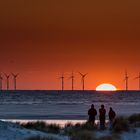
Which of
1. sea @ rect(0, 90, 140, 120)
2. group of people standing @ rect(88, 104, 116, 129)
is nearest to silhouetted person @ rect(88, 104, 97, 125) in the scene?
group of people standing @ rect(88, 104, 116, 129)

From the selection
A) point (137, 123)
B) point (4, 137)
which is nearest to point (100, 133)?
point (137, 123)

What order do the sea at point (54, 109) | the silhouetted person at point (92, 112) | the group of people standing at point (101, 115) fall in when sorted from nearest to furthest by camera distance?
the group of people standing at point (101, 115) → the silhouetted person at point (92, 112) → the sea at point (54, 109)

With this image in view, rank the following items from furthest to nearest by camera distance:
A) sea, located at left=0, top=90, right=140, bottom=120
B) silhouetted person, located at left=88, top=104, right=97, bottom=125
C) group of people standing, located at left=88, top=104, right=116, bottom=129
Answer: sea, located at left=0, top=90, right=140, bottom=120 < silhouetted person, located at left=88, top=104, right=97, bottom=125 < group of people standing, located at left=88, top=104, right=116, bottom=129

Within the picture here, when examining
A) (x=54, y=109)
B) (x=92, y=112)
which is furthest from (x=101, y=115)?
(x=54, y=109)

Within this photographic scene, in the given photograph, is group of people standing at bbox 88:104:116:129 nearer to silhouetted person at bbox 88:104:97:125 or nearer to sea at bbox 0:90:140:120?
silhouetted person at bbox 88:104:97:125

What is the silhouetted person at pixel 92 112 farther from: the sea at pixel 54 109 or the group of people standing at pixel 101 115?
the sea at pixel 54 109

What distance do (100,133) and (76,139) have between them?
12.7 ft

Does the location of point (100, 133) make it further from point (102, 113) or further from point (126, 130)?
point (102, 113)

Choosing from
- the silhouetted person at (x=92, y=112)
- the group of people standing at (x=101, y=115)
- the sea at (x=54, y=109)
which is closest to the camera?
the group of people standing at (x=101, y=115)

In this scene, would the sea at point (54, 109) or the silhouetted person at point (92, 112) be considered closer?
the silhouetted person at point (92, 112)

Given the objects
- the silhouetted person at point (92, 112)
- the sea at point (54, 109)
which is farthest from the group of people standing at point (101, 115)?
the sea at point (54, 109)

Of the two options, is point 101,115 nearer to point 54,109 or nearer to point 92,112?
point 92,112

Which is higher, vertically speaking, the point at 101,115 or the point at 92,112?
the point at 92,112

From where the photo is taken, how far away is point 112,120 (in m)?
39.1
